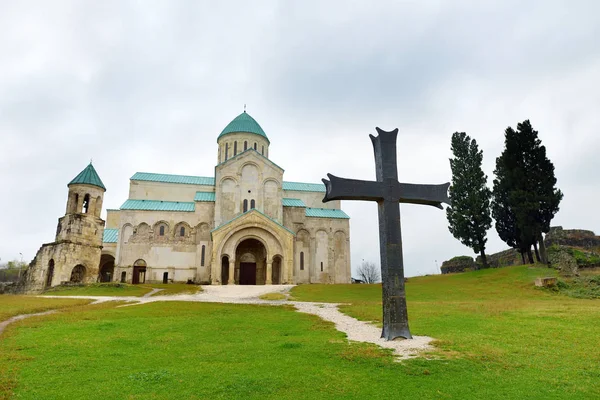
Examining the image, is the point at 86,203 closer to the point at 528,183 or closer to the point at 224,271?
the point at 224,271

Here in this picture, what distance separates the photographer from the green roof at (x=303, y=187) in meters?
45.6

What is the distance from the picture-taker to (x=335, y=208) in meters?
45.1

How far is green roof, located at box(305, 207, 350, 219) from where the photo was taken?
134 ft

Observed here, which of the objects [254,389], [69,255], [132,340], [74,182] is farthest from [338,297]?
[74,182]

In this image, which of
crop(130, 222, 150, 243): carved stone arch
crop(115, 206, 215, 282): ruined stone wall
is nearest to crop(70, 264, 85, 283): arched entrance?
crop(115, 206, 215, 282): ruined stone wall

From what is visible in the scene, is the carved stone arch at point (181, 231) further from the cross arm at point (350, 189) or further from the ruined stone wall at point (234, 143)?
the cross arm at point (350, 189)

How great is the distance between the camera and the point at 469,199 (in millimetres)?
35000

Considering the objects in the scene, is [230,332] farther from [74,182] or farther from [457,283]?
[74,182]

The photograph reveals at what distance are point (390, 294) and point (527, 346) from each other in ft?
9.96

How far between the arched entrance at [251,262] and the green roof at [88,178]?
13.6m

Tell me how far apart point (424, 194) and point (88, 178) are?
3138 cm

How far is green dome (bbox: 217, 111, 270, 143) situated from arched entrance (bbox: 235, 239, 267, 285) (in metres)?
12.9

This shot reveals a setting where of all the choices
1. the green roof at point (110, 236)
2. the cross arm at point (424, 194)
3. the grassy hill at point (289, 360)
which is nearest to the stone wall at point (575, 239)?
the grassy hill at point (289, 360)

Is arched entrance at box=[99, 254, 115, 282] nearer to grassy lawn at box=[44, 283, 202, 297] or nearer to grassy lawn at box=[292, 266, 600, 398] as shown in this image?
grassy lawn at box=[44, 283, 202, 297]
